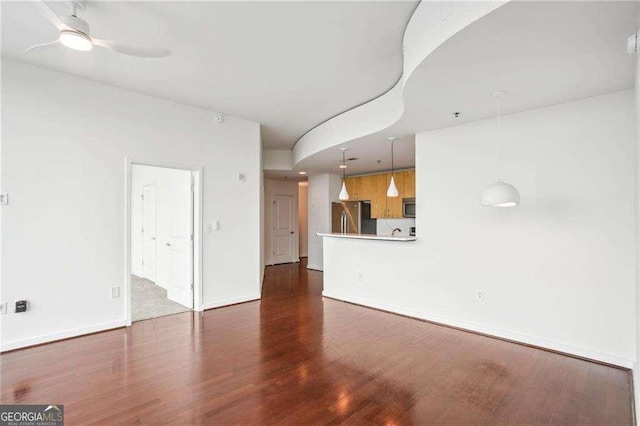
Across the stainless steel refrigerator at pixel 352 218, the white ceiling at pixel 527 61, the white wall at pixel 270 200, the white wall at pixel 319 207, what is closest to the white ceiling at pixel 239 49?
the white ceiling at pixel 527 61

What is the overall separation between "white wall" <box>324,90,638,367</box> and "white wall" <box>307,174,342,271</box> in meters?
3.87

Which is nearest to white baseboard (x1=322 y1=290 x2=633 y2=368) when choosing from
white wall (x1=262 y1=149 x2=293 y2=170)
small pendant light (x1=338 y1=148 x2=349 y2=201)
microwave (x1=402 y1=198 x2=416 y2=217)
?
small pendant light (x1=338 y1=148 x2=349 y2=201)

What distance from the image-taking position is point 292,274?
773 cm

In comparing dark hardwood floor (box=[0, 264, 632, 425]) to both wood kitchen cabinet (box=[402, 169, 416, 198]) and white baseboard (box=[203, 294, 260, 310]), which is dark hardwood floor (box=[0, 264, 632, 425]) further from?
wood kitchen cabinet (box=[402, 169, 416, 198])

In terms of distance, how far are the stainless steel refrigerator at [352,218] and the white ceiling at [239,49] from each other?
4024mm

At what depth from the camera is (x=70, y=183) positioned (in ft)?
11.7

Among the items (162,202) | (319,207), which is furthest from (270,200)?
(162,202)

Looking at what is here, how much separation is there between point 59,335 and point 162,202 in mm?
2845

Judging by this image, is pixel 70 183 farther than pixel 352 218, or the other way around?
pixel 352 218

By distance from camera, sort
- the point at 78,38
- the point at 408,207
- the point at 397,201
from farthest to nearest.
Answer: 1. the point at 397,201
2. the point at 408,207
3. the point at 78,38

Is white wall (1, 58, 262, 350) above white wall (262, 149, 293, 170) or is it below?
below

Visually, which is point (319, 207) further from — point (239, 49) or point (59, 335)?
point (59, 335)

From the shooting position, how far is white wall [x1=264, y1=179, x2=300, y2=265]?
29.6 feet

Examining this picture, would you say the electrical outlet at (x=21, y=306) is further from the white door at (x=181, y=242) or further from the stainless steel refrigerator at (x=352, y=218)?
the stainless steel refrigerator at (x=352, y=218)
